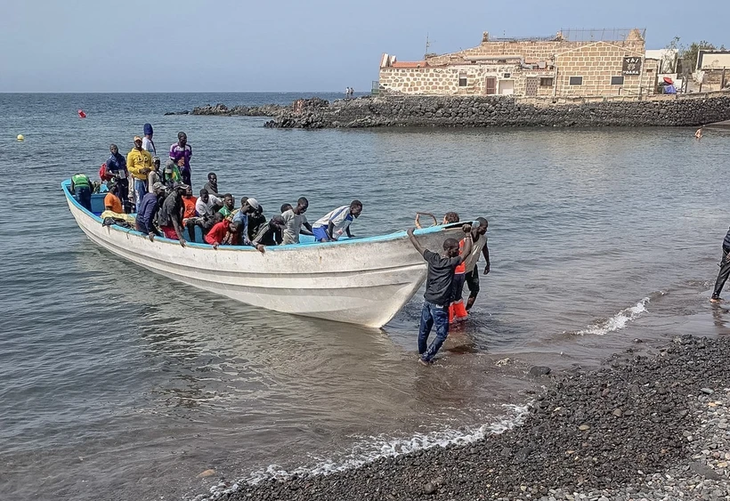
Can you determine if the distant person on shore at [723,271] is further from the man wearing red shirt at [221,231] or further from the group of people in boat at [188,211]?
the man wearing red shirt at [221,231]

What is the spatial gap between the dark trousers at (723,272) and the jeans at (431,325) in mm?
5753

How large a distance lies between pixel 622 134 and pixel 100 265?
4324cm

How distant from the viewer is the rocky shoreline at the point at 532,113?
2116 inches

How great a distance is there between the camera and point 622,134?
48156mm

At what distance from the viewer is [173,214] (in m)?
11.4

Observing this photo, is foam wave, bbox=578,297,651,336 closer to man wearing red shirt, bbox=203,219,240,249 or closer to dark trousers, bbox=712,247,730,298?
dark trousers, bbox=712,247,730,298

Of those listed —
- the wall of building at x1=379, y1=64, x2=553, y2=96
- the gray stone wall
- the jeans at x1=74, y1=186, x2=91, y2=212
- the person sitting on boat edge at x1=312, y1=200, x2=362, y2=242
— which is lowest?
the jeans at x1=74, y1=186, x2=91, y2=212

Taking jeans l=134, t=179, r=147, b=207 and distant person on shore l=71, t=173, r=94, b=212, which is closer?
jeans l=134, t=179, r=147, b=207

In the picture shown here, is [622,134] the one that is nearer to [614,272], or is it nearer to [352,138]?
[352,138]

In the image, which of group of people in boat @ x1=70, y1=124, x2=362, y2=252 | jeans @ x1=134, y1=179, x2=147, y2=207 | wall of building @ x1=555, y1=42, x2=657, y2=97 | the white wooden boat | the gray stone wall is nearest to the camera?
the white wooden boat

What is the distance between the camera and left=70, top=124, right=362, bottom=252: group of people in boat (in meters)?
10.4

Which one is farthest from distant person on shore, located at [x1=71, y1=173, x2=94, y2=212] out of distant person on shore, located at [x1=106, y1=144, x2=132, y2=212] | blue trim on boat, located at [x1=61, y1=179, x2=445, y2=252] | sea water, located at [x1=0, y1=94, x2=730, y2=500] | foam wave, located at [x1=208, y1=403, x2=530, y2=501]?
foam wave, located at [x1=208, y1=403, x2=530, y2=501]

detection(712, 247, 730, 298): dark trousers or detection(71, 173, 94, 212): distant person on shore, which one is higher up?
detection(71, 173, 94, 212): distant person on shore

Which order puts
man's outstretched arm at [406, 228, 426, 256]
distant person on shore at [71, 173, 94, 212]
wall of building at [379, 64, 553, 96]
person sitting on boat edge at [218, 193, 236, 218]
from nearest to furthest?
man's outstretched arm at [406, 228, 426, 256]
person sitting on boat edge at [218, 193, 236, 218]
distant person on shore at [71, 173, 94, 212]
wall of building at [379, 64, 553, 96]
